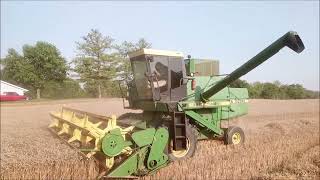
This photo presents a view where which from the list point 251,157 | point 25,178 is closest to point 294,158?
point 251,157

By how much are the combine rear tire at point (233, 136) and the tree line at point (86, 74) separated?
12.3 metres

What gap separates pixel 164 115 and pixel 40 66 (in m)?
14.6

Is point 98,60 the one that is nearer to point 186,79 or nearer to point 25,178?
point 186,79

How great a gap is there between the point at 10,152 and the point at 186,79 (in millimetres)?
4113

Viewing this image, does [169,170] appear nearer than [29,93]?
Yes

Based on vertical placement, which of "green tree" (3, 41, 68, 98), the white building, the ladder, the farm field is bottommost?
the farm field

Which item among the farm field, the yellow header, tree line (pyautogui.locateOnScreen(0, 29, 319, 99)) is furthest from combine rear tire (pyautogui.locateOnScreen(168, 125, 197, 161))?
tree line (pyautogui.locateOnScreen(0, 29, 319, 99))

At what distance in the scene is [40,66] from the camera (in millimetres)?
20828

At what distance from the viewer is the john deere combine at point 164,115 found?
18.5 feet

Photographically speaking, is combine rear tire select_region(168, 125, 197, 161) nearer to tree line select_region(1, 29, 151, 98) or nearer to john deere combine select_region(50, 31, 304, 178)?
john deere combine select_region(50, 31, 304, 178)

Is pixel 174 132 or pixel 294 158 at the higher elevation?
pixel 174 132

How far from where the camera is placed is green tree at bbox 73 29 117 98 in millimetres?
26400

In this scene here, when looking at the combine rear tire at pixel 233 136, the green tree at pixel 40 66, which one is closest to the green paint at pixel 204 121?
the combine rear tire at pixel 233 136

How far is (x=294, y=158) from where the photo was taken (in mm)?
6945
